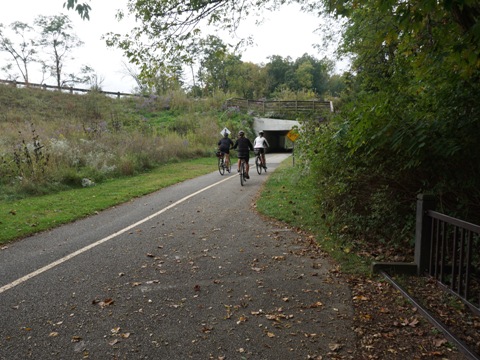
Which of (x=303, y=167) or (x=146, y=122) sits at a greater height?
(x=146, y=122)

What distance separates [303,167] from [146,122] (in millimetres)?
26747

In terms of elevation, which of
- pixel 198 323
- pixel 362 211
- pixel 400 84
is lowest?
pixel 198 323

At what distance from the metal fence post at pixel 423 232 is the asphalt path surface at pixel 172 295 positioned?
1.21 metres

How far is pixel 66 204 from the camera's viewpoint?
10422 mm

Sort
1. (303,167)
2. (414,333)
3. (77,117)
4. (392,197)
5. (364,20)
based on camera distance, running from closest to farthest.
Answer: (414,333) < (392,197) < (364,20) < (303,167) < (77,117)

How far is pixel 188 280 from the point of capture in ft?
16.9

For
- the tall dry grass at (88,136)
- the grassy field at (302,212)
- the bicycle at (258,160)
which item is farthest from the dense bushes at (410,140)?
the tall dry grass at (88,136)

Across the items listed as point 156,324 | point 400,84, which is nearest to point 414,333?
point 156,324

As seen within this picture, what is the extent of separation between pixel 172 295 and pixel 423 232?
3519 mm

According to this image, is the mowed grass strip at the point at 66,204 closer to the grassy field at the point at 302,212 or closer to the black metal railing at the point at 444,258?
the grassy field at the point at 302,212

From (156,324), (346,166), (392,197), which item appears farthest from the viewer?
(346,166)

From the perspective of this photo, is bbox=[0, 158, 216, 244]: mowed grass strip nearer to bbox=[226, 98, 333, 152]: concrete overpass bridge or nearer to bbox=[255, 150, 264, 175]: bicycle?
bbox=[255, 150, 264, 175]: bicycle

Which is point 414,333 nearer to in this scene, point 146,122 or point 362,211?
point 362,211

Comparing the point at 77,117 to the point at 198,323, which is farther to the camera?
the point at 77,117
